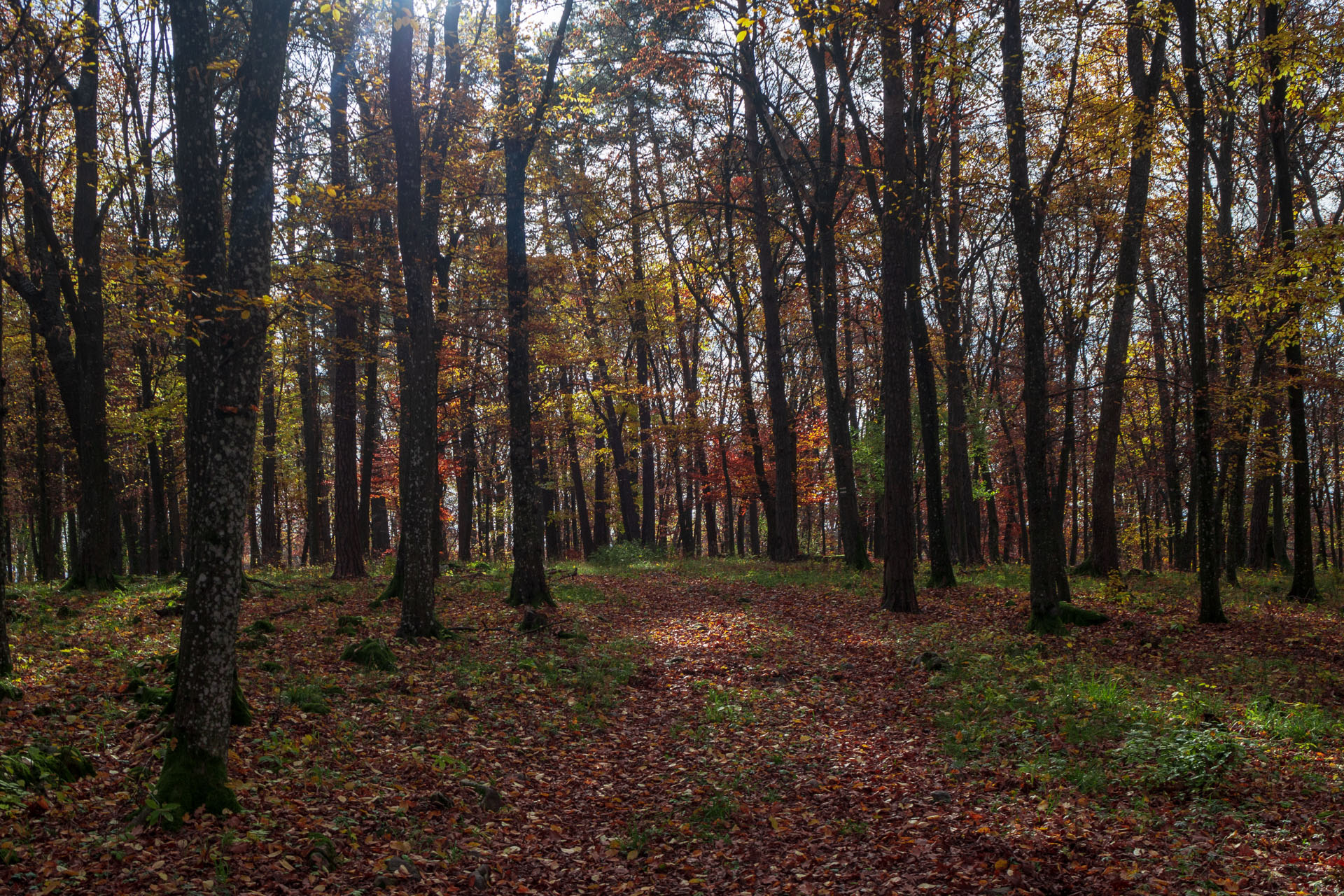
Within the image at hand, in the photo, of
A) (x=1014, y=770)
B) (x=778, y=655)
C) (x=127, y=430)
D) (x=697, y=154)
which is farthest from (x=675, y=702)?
(x=697, y=154)

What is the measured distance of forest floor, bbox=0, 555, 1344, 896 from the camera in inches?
185

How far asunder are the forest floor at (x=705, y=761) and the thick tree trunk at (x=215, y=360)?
1.77 feet

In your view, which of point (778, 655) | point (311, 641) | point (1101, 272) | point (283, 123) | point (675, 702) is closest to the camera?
point (675, 702)

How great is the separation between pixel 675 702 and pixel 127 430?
1578 cm

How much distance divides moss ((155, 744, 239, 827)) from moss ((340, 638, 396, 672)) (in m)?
3.87

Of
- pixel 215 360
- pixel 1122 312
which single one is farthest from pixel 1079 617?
pixel 215 360

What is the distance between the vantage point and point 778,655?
1095 cm

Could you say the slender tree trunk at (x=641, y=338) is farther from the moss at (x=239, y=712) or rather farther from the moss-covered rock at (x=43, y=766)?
the moss-covered rock at (x=43, y=766)

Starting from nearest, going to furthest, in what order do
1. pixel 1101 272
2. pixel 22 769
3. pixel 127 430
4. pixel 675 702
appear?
pixel 22 769 → pixel 675 702 → pixel 127 430 → pixel 1101 272

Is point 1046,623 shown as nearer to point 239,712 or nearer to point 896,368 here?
point 896,368

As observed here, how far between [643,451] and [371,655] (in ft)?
61.7

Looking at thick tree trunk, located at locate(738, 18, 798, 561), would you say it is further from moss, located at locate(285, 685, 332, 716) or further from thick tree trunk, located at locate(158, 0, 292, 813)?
thick tree trunk, located at locate(158, 0, 292, 813)

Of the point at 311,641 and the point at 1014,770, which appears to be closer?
the point at 1014,770

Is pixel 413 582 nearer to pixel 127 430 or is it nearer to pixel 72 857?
pixel 72 857
